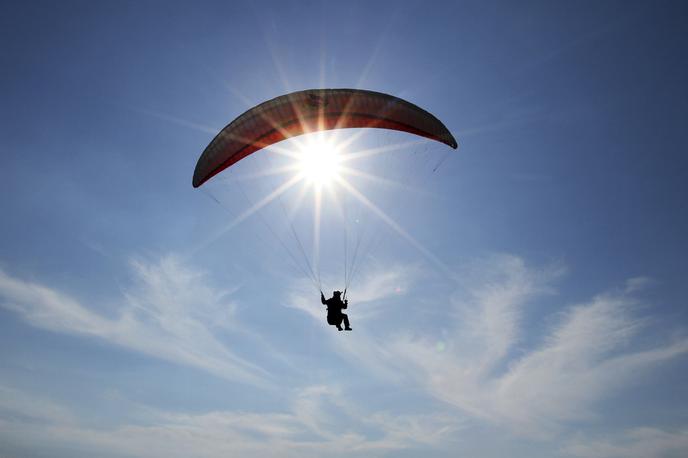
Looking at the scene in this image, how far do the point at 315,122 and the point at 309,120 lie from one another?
0.32 meters

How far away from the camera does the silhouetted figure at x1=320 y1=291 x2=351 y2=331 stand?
20.5 metres

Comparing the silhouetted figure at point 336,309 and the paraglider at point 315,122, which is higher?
the paraglider at point 315,122

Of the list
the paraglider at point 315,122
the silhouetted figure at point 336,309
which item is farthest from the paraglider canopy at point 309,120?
the silhouetted figure at point 336,309

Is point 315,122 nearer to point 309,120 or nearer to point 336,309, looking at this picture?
point 309,120

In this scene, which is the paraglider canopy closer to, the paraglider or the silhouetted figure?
the paraglider

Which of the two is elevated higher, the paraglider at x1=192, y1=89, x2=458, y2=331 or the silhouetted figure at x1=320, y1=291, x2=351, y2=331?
the paraglider at x1=192, y1=89, x2=458, y2=331

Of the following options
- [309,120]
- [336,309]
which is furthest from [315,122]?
[336,309]

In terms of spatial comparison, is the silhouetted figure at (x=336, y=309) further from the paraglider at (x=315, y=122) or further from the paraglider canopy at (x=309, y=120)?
the paraglider canopy at (x=309, y=120)

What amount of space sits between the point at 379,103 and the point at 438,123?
2.85m

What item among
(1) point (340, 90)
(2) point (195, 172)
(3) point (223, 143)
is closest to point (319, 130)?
(1) point (340, 90)

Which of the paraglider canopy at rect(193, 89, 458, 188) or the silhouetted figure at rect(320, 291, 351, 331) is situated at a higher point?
the paraglider canopy at rect(193, 89, 458, 188)

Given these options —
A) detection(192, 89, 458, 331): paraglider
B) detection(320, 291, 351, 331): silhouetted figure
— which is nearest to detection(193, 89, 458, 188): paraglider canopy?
detection(192, 89, 458, 331): paraglider

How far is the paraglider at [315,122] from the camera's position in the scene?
19.1 metres

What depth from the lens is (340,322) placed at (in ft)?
67.8
